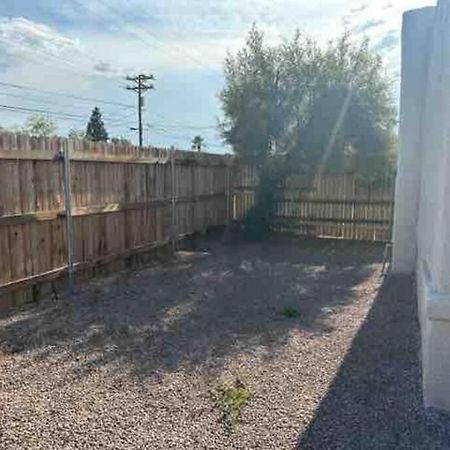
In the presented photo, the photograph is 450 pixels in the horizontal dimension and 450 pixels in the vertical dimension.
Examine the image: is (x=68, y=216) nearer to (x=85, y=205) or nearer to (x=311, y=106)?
(x=85, y=205)

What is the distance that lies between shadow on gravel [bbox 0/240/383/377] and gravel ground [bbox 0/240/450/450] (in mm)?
21

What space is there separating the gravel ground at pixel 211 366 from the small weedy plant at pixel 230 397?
0.05 metres

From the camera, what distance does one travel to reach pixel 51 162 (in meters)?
5.59

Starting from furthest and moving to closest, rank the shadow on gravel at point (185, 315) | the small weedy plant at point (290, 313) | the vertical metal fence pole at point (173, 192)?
the vertical metal fence pole at point (173, 192)
the small weedy plant at point (290, 313)
the shadow on gravel at point (185, 315)

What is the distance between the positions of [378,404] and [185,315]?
246cm

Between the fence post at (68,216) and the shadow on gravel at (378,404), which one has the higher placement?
the fence post at (68,216)

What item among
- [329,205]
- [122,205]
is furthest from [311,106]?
[122,205]

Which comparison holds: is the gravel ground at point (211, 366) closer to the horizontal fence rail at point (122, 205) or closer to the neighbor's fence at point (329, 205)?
the horizontal fence rail at point (122, 205)

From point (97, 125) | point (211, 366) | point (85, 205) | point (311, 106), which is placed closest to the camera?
point (211, 366)

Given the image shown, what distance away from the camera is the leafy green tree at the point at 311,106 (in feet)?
31.6

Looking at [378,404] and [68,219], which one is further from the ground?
[68,219]

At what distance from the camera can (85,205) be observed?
6258 millimetres

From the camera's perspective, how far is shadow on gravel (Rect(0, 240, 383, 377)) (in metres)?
4.00

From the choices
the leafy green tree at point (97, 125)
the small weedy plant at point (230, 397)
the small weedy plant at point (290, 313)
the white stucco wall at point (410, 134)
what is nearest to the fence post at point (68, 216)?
the small weedy plant at point (290, 313)
